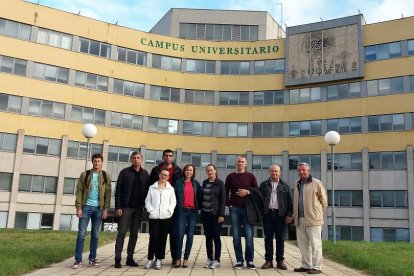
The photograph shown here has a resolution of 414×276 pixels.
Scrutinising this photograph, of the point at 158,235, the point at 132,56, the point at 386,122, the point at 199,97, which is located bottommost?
the point at 158,235

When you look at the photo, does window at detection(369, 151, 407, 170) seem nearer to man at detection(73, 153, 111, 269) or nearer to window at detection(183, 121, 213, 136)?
window at detection(183, 121, 213, 136)

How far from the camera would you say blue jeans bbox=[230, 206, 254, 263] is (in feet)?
→ 29.1

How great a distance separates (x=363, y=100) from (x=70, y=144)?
984 inches

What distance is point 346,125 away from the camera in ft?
122

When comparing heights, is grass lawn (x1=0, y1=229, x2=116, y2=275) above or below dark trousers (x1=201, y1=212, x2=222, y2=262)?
below

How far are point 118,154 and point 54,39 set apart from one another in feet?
36.5

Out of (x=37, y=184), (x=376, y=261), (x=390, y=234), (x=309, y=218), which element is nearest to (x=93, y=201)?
(x=309, y=218)

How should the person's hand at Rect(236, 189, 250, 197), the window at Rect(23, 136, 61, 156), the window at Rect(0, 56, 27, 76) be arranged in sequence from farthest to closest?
the window at Rect(23, 136, 61, 156) → the window at Rect(0, 56, 27, 76) → the person's hand at Rect(236, 189, 250, 197)

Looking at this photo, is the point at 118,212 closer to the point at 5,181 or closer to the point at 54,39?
the point at 5,181

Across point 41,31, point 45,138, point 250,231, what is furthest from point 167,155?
point 41,31

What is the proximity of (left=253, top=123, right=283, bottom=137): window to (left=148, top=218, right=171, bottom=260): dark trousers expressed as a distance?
105ft

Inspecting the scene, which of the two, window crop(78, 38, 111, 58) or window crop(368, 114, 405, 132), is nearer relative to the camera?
window crop(368, 114, 405, 132)

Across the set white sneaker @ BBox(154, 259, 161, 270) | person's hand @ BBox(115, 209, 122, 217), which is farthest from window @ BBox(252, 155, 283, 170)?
white sneaker @ BBox(154, 259, 161, 270)

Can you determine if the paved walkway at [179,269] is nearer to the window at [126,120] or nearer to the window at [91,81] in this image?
the window at [126,120]
